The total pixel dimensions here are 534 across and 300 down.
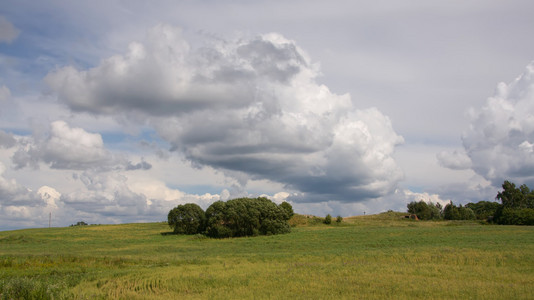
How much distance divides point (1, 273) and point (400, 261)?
30.1 meters

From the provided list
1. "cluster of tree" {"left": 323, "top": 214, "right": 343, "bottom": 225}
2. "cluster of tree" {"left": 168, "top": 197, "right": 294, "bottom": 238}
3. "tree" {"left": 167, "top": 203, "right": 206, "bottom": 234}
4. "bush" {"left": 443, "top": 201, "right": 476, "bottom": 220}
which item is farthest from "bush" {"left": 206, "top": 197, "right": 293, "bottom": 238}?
"bush" {"left": 443, "top": 201, "right": 476, "bottom": 220}

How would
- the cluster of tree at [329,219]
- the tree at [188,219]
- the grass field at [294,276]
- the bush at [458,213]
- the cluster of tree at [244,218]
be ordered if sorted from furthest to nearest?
the bush at [458,213], the cluster of tree at [329,219], the tree at [188,219], the cluster of tree at [244,218], the grass field at [294,276]

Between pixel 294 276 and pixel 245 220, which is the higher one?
pixel 245 220

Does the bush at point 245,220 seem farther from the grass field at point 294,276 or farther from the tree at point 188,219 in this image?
the grass field at point 294,276

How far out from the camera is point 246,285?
24.6 metres

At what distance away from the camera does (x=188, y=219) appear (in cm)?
8331

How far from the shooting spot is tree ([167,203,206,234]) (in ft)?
273

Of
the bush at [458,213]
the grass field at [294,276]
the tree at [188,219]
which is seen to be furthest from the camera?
the bush at [458,213]

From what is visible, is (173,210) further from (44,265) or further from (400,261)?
(400,261)

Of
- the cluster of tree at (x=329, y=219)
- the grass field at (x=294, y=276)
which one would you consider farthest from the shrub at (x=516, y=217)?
the grass field at (x=294, y=276)

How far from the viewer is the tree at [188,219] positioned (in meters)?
83.2

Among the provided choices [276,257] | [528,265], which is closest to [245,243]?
[276,257]

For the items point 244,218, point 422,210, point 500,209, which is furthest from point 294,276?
point 422,210

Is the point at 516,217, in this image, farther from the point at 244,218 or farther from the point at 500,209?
the point at 244,218
